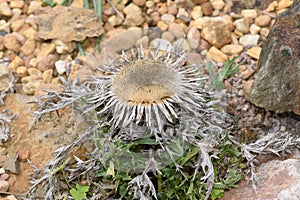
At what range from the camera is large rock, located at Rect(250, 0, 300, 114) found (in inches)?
109

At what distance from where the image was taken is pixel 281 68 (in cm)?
280

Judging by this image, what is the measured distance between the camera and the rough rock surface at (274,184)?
248 cm

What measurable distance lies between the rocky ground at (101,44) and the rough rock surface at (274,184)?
30 cm

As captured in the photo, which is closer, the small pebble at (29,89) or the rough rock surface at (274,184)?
the rough rock surface at (274,184)

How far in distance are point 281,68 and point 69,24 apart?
4.85 ft

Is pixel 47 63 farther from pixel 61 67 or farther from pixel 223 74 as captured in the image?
pixel 223 74

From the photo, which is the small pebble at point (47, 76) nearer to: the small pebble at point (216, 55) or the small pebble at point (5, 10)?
the small pebble at point (5, 10)

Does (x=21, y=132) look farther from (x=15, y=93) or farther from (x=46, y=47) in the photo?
(x=46, y=47)

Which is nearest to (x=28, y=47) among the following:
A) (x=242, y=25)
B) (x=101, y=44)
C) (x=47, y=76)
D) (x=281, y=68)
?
(x=47, y=76)

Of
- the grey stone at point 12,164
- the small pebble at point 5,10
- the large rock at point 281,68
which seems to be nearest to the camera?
the large rock at point 281,68

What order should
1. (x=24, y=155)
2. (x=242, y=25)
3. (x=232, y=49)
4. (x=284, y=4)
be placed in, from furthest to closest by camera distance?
(x=284, y=4) → (x=242, y=25) → (x=232, y=49) → (x=24, y=155)

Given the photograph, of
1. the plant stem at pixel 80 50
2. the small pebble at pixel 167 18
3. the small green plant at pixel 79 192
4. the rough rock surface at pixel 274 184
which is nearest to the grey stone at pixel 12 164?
the small green plant at pixel 79 192

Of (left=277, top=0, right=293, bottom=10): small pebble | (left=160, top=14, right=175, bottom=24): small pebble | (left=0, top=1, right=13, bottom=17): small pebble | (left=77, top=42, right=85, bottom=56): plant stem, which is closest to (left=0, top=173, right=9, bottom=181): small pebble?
(left=77, top=42, right=85, bottom=56): plant stem

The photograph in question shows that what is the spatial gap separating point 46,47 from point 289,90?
1629 mm
